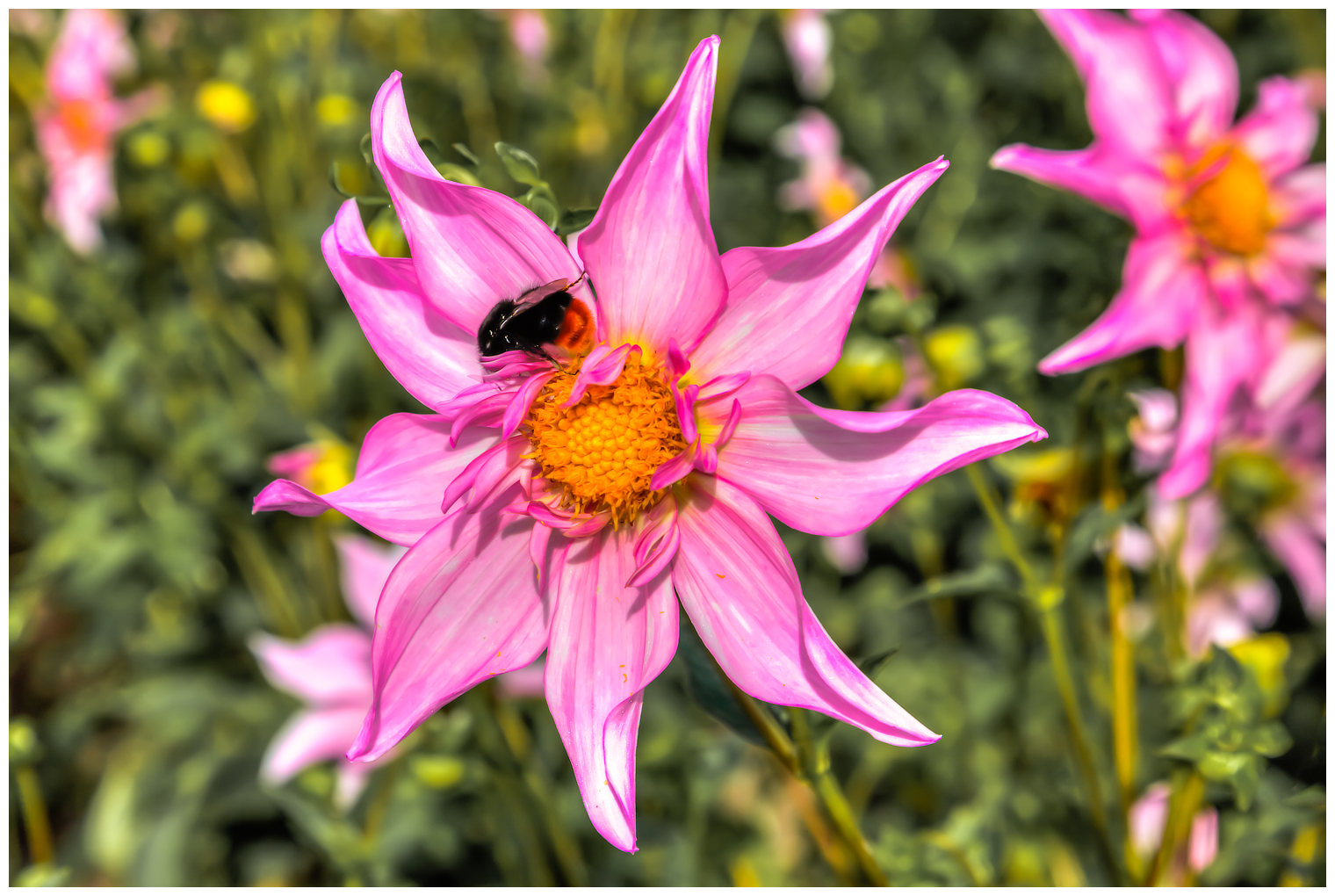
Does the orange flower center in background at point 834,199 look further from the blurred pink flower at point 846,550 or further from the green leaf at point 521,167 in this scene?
the green leaf at point 521,167

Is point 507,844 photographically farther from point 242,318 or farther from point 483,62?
point 483,62

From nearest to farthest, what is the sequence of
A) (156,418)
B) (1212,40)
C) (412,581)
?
(412,581)
(1212,40)
(156,418)

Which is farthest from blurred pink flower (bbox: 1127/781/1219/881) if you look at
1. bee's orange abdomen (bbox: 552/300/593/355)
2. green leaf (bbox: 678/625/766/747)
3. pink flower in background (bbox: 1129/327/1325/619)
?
bee's orange abdomen (bbox: 552/300/593/355)

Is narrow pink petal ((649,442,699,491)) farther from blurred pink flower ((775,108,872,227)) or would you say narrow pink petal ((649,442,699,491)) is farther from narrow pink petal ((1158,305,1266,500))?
blurred pink flower ((775,108,872,227))

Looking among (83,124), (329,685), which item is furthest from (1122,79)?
(83,124)

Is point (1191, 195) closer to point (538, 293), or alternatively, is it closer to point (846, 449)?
point (846, 449)

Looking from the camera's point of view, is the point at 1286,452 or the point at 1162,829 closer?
the point at 1162,829

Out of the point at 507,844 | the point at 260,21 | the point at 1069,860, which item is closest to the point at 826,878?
the point at 1069,860
